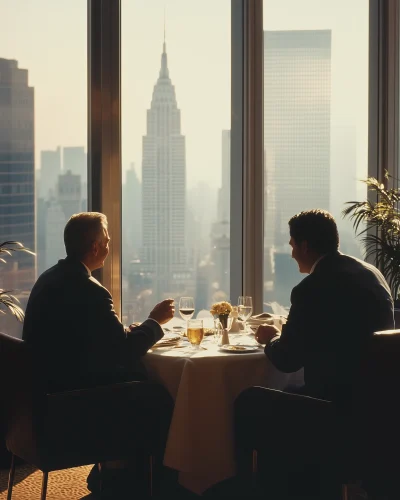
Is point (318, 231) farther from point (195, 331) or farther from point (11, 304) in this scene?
point (11, 304)

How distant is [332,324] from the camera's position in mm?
2650

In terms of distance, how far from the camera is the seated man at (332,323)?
2.65 meters

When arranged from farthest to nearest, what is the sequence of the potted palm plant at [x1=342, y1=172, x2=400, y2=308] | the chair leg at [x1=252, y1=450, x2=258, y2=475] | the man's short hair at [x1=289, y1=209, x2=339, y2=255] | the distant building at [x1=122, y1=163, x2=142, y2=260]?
the distant building at [x1=122, y1=163, x2=142, y2=260] < the potted palm plant at [x1=342, y1=172, x2=400, y2=308] < the chair leg at [x1=252, y1=450, x2=258, y2=475] < the man's short hair at [x1=289, y1=209, x2=339, y2=255]

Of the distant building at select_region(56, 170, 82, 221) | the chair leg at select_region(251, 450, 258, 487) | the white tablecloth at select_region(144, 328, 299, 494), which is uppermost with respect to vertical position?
the distant building at select_region(56, 170, 82, 221)

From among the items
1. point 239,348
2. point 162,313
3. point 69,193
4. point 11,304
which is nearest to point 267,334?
point 239,348

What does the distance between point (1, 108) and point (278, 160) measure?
193 centimetres

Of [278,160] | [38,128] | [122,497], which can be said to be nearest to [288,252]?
[278,160]

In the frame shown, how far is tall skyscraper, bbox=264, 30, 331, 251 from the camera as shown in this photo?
494 cm

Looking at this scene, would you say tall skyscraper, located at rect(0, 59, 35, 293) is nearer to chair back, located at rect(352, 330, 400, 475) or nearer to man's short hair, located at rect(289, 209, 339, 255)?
→ man's short hair, located at rect(289, 209, 339, 255)

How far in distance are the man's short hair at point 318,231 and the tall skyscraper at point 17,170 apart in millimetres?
2187

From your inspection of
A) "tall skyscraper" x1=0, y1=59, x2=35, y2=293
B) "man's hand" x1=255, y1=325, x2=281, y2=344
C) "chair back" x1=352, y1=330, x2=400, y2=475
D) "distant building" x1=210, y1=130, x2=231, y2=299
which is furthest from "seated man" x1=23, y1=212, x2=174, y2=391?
"distant building" x1=210, y1=130, x2=231, y2=299

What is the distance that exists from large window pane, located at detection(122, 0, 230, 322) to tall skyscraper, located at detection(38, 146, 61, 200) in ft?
1.52

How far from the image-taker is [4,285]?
441 cm

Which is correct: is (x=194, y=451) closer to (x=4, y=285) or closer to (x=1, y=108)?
(x=4, y=285)
